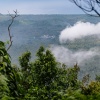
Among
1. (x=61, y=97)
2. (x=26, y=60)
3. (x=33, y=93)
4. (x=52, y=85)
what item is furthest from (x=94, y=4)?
(x=26, y=60)

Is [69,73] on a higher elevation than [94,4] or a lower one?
lower

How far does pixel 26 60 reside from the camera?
73.9 m

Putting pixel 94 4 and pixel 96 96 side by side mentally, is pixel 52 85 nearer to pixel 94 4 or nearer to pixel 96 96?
pixel 94 4

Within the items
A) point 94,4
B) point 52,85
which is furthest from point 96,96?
point 52,85

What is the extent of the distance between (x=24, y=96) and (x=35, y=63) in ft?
203

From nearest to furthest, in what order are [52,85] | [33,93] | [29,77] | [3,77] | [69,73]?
[3,77] → [33,93] → [52,85] → [29,77] → [69,73]

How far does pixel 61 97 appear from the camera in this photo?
13.3 feet

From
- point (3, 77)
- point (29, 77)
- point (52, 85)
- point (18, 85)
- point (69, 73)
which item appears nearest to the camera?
point (3, 77)

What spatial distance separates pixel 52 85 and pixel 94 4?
178 ft

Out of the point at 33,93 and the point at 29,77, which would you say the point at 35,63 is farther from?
the point at 33,93

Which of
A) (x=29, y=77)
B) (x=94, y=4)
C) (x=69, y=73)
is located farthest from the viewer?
(x=69, y=73)

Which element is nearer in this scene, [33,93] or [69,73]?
[33,93]

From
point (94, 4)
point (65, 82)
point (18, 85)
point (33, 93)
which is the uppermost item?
point (94, 4)

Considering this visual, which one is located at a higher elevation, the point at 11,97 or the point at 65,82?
the point at 11,97
